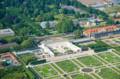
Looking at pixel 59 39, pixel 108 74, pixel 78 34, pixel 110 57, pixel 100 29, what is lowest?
pixel 108 74

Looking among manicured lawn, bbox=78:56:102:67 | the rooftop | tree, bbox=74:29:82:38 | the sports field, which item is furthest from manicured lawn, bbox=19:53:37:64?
the rooftop

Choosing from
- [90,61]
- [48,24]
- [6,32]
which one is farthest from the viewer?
[48,24]

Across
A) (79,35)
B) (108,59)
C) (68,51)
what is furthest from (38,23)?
(108,59)

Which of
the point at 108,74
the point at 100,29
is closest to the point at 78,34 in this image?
the point at 100,29

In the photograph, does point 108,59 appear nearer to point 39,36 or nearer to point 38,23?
point 39,36

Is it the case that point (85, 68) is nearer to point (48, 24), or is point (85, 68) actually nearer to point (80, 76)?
point (80, 76)

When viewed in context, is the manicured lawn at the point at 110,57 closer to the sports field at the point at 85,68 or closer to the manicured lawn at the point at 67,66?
the sports field at the point at 85,68
